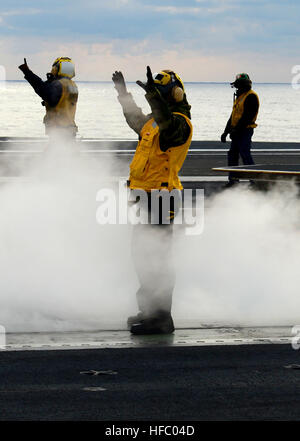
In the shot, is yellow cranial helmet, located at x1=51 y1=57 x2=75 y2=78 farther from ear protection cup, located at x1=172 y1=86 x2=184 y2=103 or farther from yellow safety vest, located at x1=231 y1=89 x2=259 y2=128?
ear protection cup, located at x1=172 y1=86 x2=184 y2=103

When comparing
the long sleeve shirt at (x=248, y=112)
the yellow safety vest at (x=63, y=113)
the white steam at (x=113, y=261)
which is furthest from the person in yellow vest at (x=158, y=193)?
the long sleeve shirt at (x=248, y=112)

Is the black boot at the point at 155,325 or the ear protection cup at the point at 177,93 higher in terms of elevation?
the ear protection cup at the point at 177,93

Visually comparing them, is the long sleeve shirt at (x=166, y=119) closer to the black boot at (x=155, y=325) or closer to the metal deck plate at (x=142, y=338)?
the black boot at (x=155, y=325)

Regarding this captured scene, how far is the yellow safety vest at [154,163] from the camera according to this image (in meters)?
6.22

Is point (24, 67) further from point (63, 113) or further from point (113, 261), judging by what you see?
point (113, 261)

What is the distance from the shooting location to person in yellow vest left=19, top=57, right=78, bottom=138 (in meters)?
10.6

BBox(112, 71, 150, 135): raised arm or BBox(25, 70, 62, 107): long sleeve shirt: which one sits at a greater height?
BBox(25, 70, 62, 107): long sleeve shirt

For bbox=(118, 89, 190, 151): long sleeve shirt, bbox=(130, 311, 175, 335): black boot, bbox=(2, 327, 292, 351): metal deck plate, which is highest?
bbox=(118, 89, 190, 151): long sleeve shirt

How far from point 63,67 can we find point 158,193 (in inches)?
183

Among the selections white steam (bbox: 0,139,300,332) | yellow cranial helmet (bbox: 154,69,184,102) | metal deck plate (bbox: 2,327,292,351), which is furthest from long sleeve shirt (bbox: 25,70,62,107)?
metal deck plate (bbox: 2,327,292,351)

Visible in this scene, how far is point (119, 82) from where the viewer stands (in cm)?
659

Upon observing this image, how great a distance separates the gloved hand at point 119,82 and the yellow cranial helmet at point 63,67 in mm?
4079

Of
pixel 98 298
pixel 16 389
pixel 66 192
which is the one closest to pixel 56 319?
pixel 98 298

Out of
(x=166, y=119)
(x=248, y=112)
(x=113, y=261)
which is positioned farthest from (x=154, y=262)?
(x=248, y=112)
